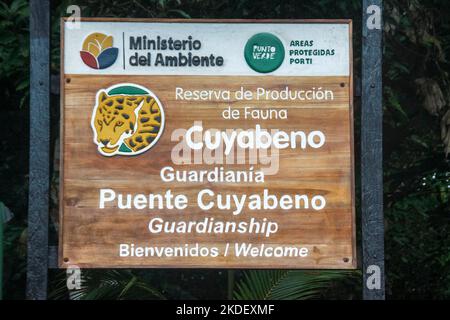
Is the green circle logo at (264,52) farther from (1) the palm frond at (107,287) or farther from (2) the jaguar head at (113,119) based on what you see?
(1) the palm frond at (107,287)

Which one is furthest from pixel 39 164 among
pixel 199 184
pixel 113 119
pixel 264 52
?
pixel 264 52

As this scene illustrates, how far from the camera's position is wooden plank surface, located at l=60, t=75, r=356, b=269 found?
501 cm

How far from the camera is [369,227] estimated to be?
514 centimetres

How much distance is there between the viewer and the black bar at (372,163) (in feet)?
16.8

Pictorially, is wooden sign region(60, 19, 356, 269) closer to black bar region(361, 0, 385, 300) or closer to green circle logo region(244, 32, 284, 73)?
green circle logo region(244, 32, 284, 73)

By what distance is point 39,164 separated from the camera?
16.7 feet

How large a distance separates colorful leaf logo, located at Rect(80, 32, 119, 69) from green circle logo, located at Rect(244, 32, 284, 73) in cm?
78

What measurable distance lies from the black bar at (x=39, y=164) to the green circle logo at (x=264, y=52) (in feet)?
3.90

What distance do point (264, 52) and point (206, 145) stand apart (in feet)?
2.10

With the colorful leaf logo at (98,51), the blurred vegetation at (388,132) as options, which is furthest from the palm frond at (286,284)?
the colorful leaf logo at (98,51)

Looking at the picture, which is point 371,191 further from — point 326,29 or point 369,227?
point 326,29

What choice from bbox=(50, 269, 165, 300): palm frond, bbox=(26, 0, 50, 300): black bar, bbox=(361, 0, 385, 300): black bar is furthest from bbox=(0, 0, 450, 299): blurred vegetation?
A: bbox=(361, 0, 385, 300): black bar
